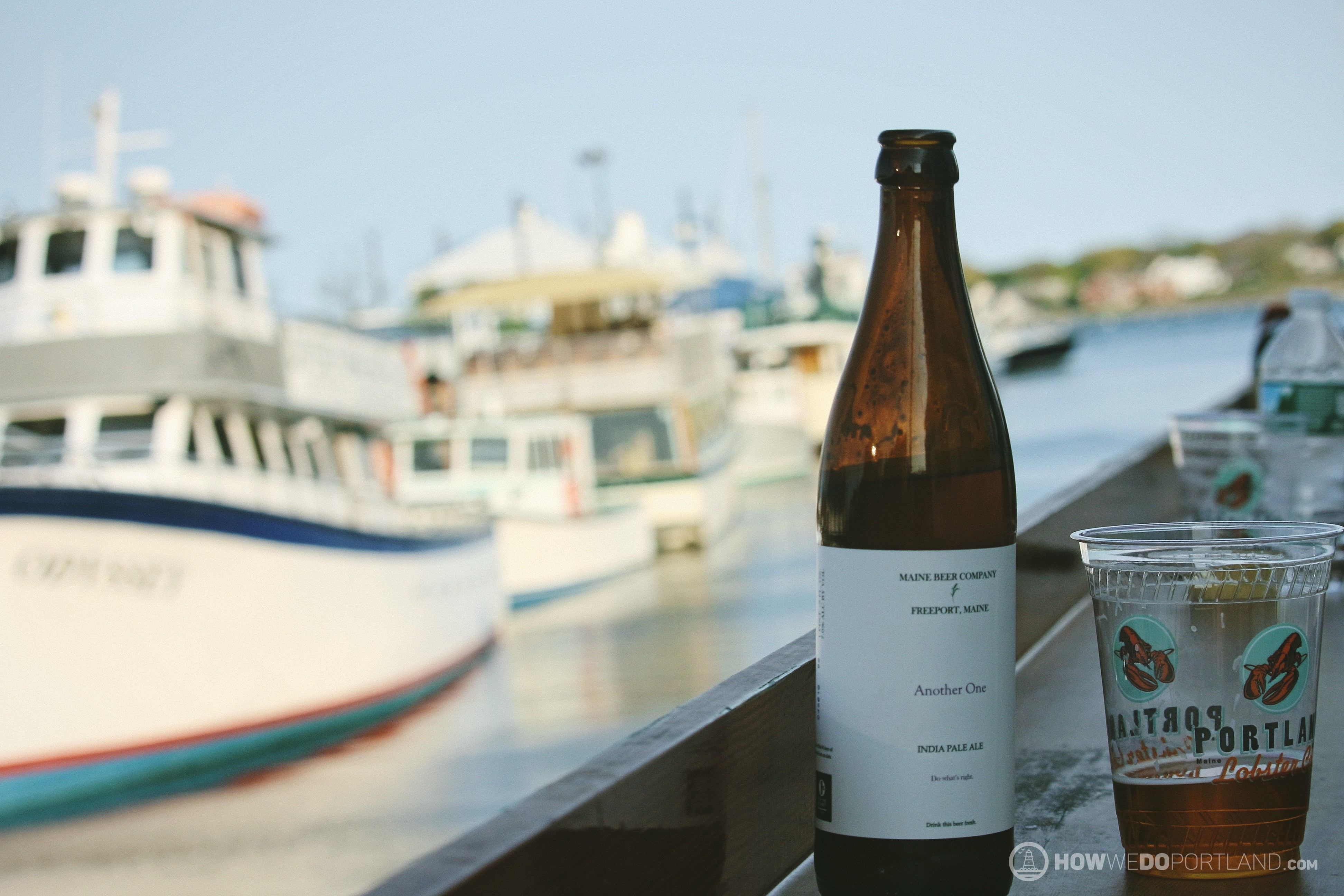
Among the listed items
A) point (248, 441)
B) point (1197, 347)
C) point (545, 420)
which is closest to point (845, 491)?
point (248, 441)

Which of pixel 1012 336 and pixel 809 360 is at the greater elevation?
pixel 1012 336

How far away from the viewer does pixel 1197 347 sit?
101m

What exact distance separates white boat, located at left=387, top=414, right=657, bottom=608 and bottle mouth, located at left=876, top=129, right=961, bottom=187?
49.1ft

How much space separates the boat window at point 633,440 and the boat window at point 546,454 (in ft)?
11.1

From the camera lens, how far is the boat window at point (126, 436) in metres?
9.87

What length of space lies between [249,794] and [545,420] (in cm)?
877

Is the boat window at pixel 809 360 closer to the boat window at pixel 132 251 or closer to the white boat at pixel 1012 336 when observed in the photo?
the white boat at pixel 1012 336

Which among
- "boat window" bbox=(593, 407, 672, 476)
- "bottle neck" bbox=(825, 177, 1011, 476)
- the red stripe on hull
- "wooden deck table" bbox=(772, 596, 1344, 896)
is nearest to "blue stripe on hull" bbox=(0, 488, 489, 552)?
the red stripe on hull

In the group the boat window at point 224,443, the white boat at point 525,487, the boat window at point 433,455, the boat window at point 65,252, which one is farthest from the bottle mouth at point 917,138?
the boat window at point 433,455

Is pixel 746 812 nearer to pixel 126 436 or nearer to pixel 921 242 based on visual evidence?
pixel 921 242

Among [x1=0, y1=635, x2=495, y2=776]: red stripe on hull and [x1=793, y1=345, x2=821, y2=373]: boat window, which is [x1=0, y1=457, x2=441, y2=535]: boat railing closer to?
[x1=0, y1=635, x2=495, y2=776]: red stripe on hull

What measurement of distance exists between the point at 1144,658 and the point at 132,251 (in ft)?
36.1

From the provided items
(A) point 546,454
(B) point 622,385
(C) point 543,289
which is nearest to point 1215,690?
(A) point 546,454

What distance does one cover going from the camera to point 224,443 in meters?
10.6
